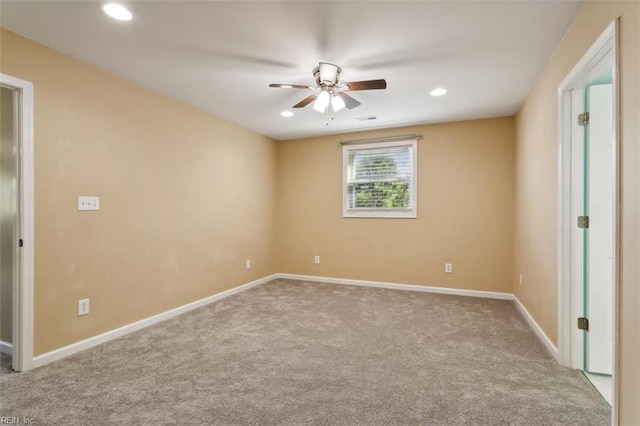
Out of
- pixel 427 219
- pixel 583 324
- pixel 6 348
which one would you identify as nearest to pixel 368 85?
pixel 583 324

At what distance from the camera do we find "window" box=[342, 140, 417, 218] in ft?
15.0

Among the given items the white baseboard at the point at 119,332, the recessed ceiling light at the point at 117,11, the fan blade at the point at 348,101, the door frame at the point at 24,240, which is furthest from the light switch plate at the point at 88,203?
the fan blade at the point at 348,101

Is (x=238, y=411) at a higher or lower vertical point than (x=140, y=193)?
lower

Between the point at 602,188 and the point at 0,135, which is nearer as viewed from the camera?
the point at 602,188

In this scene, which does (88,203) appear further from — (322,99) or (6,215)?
(322,99)

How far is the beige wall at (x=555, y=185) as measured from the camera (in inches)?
53.7

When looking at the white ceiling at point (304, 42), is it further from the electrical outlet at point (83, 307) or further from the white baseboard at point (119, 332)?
the white baseboard at point (119, 332)

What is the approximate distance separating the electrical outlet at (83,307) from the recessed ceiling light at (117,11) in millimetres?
2230

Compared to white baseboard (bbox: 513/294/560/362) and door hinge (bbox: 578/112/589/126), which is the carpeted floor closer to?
white baseboard (bbox: 513/294/560/362)

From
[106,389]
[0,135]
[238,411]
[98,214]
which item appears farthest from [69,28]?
[238,411]

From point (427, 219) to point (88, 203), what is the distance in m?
4.04

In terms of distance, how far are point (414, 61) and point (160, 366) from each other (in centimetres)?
317

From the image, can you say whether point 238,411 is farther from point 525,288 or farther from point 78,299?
point 525,288

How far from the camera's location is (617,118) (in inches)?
58.4
